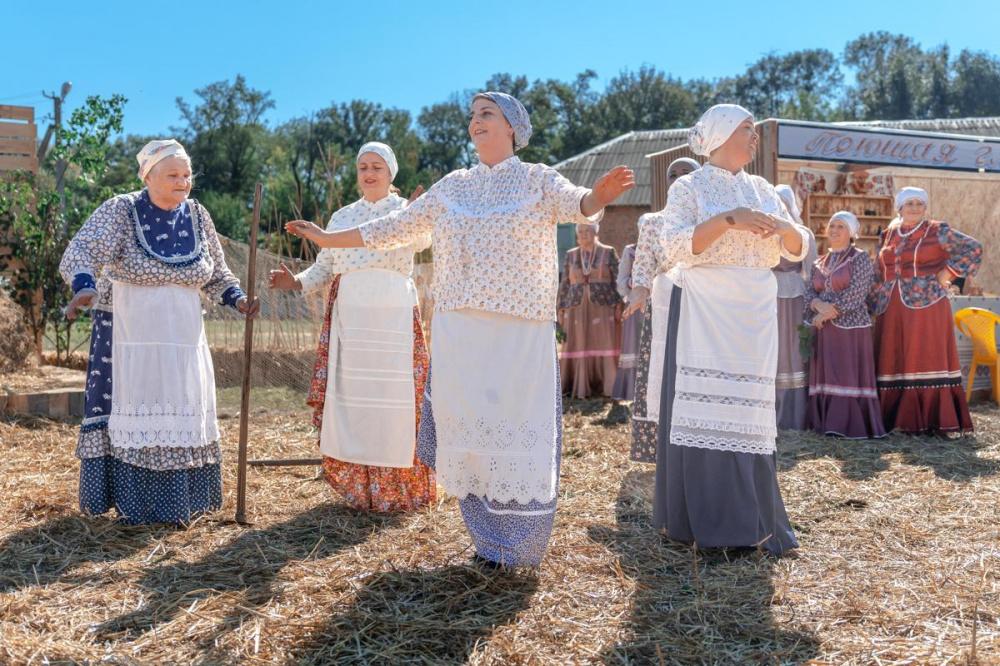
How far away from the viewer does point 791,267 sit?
319 inches

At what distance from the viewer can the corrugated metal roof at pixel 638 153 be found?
26281mm

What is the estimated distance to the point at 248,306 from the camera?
4836 millimetres

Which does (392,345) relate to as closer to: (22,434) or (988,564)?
(988,564)

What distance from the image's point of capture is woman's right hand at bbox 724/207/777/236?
3695 millimetres

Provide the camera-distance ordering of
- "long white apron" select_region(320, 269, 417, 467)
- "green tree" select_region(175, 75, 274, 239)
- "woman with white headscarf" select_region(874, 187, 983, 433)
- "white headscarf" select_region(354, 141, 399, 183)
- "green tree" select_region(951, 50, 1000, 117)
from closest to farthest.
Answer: "long white apron" select_region(320, 269, 417, 467)
"white headscarf" select_region(354, 141, 399, 183)
"woman with white headscarf" select_region(874, 187, 983, 433)
"green tree" select_region(175, 75, 274, 239)
"green tree" select_region(951, 50, 1000, 117)

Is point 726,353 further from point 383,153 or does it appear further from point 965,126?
point 965,126

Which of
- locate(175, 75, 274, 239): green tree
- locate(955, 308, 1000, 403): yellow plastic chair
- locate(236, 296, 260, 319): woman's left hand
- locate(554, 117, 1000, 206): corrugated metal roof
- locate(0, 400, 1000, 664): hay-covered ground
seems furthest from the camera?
locate(175, 75, 274, 239): green tree

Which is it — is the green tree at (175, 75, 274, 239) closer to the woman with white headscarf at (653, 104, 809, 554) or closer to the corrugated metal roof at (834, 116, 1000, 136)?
the corrugated metal roof at (834, 116, 1000, 136)

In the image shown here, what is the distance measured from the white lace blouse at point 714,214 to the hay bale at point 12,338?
685cm

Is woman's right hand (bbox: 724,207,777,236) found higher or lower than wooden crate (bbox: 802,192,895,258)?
lower

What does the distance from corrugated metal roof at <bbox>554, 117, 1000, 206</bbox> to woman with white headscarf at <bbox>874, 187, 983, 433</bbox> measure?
1830 centimetres

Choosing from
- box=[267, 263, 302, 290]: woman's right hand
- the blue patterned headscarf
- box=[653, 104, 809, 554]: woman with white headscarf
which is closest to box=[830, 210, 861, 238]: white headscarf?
box=[653, 104, 809, 554]: woman with white headscarf

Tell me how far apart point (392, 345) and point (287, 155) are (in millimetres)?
39097

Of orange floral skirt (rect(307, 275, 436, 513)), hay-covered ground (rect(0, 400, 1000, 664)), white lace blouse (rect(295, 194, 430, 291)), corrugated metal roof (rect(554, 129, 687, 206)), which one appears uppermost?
corrugated metal roof (rect(554, 129, 687, 206))
